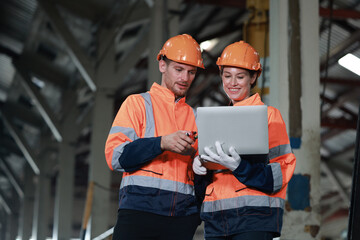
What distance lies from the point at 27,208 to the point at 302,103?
1961 cm

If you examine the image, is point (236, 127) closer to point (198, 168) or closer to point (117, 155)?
point (198, 168)

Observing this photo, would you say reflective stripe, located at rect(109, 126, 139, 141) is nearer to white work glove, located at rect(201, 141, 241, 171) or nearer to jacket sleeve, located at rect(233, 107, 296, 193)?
white work glove, located at rect(201, 141, 241, 171)

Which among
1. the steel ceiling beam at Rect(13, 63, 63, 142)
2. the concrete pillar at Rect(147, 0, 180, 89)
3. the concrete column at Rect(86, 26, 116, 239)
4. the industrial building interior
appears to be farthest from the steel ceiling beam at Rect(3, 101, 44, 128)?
the concrete pillar at Rect(147, 0, 180, 89)

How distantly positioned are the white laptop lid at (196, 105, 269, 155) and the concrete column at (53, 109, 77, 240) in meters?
12.5

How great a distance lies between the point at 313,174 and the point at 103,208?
5771 mm

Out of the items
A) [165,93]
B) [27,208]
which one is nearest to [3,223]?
[27,208]

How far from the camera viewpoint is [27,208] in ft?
72.7

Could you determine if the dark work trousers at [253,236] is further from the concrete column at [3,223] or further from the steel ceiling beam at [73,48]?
the concrete column at [3,223]

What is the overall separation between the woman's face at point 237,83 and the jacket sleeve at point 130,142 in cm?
48

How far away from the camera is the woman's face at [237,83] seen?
8.80ft

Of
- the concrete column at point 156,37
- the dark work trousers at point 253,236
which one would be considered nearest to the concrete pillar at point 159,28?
the concrete column at point 156,37

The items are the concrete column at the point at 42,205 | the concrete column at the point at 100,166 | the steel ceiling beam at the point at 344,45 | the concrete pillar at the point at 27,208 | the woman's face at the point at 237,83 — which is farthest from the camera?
the concrete pillar at the point at 27,208

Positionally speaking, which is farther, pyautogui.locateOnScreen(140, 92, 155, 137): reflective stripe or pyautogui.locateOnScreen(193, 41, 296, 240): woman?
pyautogui.locateOnScreen(140, 92, 155, 137): reflective stripe

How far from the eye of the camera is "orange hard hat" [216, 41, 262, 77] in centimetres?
270
